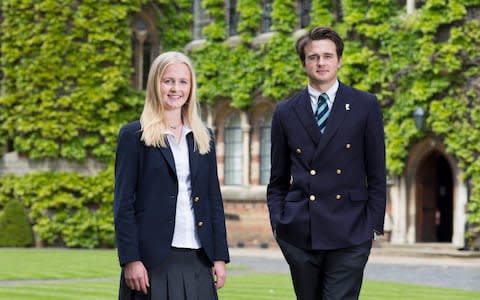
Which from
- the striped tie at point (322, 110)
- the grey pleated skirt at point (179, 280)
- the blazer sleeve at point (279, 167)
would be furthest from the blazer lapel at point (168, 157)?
the striped tie at point (322, 110)

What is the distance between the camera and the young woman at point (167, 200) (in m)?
5.03

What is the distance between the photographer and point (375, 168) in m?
5.41

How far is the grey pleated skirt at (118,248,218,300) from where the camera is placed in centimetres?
503

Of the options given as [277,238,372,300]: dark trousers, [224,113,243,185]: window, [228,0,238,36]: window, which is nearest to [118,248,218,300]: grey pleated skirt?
[277,238,372,300]: dark trousers

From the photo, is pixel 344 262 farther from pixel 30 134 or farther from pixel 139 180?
pixel 30 134

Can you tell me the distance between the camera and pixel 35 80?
2336 centimetres

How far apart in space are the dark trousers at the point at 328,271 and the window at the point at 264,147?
18457 millimetres

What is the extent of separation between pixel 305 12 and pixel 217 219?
18352mm

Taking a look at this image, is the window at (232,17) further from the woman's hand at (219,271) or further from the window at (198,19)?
the woman's hand at (219,271)

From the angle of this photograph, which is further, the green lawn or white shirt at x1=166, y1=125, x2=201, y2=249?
the green lawn

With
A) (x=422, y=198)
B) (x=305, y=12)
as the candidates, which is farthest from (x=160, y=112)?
(x=305, y=12)

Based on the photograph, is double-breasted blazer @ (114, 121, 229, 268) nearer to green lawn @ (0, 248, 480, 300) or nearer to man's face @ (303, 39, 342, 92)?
man's face @ (303, 39, 342, 92)

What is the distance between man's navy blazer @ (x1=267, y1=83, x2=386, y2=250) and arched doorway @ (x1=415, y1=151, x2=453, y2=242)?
15.5 meters

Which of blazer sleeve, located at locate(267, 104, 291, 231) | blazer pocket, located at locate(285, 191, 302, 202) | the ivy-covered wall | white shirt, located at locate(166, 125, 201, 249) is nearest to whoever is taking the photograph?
white shirt, located at locate(166, 125, 201, 249)
